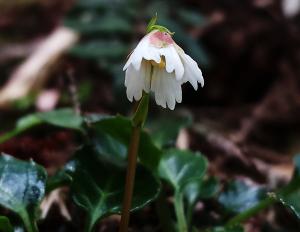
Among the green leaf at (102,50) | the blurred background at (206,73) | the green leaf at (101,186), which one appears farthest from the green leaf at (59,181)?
the green leaf at (102,50)

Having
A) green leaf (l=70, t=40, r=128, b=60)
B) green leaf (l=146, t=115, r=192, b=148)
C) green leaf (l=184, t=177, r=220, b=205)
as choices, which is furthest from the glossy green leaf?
green leaf (l=70, t=40, r=128, b=60)

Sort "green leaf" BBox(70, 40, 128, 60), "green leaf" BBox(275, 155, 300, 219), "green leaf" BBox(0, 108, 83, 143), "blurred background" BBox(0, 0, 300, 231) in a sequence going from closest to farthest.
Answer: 1. "green leaf" BBox(275, 155, 300, 219)
2. "green leaf" BBox(0, 108, 83, 143)
3. "blurred background" BBox(0, 0, 300, 231)
4. "green leaf" BBox(70, 40, 128, 60)

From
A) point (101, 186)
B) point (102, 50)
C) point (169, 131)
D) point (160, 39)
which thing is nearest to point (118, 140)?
point (101, 186)

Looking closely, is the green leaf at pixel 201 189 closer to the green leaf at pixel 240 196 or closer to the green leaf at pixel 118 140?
the green leaf at pixel 240 196

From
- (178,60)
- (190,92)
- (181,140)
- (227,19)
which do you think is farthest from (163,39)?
(227,19)

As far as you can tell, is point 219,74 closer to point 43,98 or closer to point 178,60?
point 43,98

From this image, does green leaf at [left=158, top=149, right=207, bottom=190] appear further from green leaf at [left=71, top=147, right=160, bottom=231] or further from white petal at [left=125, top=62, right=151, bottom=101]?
white petal at [left=125, top=62, right=151, bottom=101]
